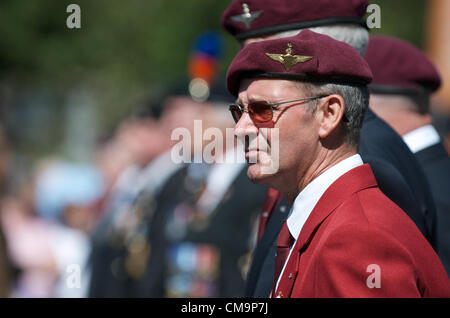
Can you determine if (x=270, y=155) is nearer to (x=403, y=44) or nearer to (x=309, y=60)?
(x=309, y=60)

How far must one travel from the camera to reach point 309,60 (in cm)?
222

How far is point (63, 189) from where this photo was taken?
31.9 ft

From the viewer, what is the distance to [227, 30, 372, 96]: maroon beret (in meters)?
2.22

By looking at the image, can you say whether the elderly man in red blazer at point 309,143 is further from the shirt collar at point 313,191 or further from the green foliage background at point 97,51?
the green foliage background at point 97,51

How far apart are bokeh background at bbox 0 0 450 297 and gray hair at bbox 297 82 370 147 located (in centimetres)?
1021

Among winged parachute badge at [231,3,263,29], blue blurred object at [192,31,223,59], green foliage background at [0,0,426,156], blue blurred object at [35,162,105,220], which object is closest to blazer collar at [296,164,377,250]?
winged parachute badge at [231,3,263,29]

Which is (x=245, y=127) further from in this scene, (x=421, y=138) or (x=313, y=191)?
(x=421, y=138)

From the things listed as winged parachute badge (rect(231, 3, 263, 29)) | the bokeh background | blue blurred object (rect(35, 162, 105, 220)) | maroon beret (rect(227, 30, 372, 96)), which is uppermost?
winged parachute badge (rect(231, 3, 263, 29))

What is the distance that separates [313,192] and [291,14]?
1.15m

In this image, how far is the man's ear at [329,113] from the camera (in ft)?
7.38

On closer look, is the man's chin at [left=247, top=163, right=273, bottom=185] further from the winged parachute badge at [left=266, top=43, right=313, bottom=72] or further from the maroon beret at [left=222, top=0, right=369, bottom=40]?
the maroon beret at [left=222, top=0, right=369, bottom=40]

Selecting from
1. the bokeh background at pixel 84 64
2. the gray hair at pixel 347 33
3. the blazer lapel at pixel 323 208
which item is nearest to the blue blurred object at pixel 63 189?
the bokeh background at pixel 84 64

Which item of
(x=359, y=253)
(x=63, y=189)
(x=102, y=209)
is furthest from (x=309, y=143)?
(x=63, y=189)
